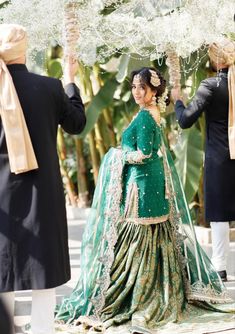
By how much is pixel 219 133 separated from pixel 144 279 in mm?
1281

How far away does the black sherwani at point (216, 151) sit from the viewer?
17.9 feet

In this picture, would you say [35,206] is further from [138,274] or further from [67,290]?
[67,290]

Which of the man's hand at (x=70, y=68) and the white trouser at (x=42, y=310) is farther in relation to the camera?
the man's hand at (x=70, y=68)

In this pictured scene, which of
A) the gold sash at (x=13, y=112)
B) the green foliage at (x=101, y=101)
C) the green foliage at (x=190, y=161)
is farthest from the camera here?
the green foliage at (x=101, y=101)

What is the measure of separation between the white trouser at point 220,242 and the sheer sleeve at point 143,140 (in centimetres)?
107

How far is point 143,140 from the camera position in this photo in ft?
15.6

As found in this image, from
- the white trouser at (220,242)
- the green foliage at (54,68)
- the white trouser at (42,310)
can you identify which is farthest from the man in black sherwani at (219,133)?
the green foliage at (54,68)

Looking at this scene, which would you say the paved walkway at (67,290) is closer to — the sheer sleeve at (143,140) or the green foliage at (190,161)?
the green foliage at (190,161)

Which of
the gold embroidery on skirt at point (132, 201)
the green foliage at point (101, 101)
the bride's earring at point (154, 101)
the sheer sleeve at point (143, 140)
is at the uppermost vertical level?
the green foliage at point (101, 101)

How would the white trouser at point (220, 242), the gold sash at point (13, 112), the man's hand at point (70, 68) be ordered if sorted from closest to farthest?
the gold sash at point (13, 112) < the man's hand at point (70, 68) < the white trouser at point (220, 242)

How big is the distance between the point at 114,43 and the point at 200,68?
5.38 ft

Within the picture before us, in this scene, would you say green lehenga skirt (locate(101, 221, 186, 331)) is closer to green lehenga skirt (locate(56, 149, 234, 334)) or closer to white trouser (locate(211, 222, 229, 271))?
green lehenga skirt (locate(56, 149, 234, 334))

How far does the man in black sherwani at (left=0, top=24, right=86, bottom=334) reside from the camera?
3.63 meters

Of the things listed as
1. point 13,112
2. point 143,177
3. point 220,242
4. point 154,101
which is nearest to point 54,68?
point 220,242
